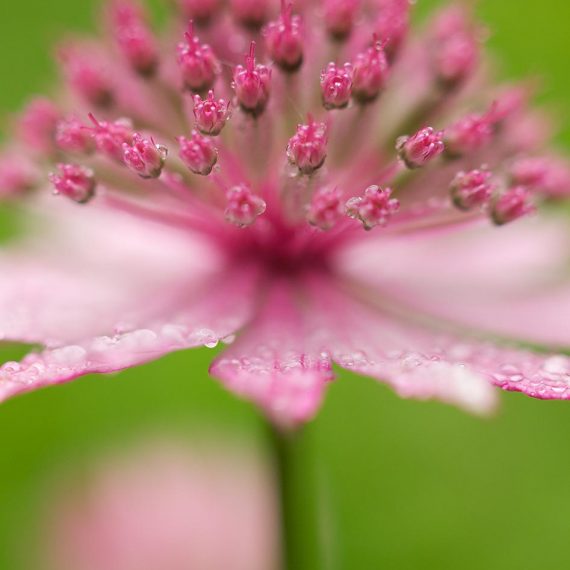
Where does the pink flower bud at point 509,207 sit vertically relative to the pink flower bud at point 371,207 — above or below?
above

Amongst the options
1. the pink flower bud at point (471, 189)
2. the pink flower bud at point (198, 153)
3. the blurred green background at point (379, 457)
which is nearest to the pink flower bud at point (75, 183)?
the pink flower bud at point (198, 153)

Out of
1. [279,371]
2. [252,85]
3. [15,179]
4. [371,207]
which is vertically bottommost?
[279,371]

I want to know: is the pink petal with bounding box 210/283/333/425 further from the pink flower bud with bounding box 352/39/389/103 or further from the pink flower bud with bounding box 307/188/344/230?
the pink flower bud with bounding box 352/39/389/103

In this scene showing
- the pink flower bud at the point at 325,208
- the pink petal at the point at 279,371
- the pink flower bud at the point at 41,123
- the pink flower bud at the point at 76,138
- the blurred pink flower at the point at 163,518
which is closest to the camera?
the pink petal at the point at 279,371

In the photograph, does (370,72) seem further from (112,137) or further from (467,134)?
(112,137)

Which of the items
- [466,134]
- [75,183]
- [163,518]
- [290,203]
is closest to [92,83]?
[75,183]

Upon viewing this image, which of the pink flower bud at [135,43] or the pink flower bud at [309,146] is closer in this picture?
the pink flower bud at [309,146]

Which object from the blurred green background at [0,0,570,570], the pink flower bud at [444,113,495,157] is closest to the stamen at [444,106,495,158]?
the pink flower bud at [444,113,495,157]

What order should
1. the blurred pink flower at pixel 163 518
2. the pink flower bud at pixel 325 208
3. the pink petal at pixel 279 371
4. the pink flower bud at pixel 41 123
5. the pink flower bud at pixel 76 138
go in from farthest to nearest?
the blurred pink flower at pixel 163 518 < the pink flower bud at pixel 41 123 < the pink flower bud at pixel 76 138 < the pink flower bud at pixel 325 208 < the pink petal at pixel 279 371

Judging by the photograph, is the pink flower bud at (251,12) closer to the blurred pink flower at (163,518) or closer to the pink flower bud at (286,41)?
the pink flower bud at (286,41)
